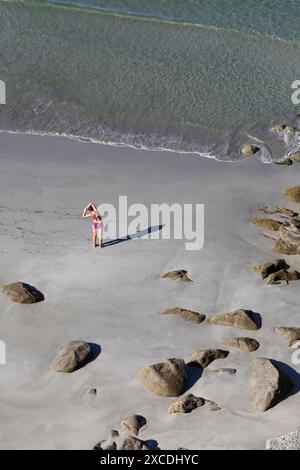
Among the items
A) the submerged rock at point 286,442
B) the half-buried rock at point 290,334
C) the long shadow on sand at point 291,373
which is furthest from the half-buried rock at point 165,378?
the half-buried rock at point 290,334

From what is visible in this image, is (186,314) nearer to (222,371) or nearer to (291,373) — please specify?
(222,371)

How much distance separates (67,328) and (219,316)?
350cm

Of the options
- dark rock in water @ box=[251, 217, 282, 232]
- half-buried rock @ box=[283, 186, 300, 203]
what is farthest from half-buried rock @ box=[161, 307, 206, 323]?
half-buried rock @ box=[283, 186, 300, 203]

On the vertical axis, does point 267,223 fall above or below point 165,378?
above

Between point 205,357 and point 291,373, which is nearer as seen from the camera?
point 291,373

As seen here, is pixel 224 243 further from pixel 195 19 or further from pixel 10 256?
pixel 195 19

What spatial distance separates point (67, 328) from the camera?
15.3 m

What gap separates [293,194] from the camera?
1988 centimetres

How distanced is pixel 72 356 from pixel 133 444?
268 centimetres

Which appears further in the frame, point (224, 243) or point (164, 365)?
point (224, 243)

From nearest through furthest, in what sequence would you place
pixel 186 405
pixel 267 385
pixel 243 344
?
pixel 186 405 < pixel 267 385 < pixel 243 344

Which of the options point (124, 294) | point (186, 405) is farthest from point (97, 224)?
point (186, 405)

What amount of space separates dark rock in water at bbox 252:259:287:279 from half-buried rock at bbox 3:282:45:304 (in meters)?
5.45

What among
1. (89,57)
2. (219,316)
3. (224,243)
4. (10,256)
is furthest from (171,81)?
(219,316)
